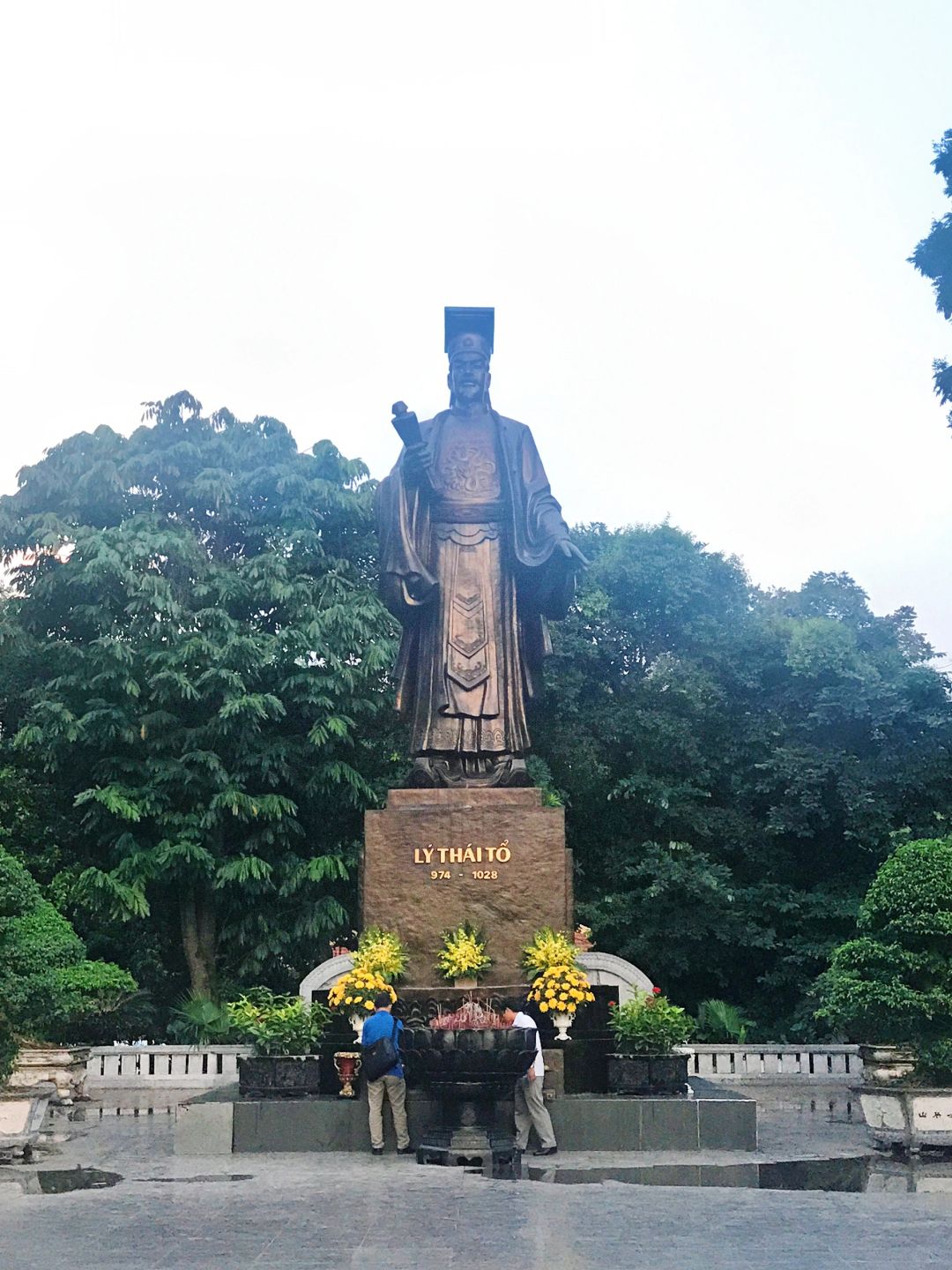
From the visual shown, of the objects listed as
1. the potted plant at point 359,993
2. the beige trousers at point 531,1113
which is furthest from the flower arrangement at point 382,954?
the beige trousers at point 531,1113

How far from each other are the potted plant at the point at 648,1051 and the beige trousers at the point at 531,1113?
83cm

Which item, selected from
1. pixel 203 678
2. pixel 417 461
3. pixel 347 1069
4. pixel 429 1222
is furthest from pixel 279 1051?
pixel 203 678

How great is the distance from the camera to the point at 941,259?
722 inches

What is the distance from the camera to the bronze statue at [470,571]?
11258mm

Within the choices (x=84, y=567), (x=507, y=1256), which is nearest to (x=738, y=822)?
(x=84, y=567)

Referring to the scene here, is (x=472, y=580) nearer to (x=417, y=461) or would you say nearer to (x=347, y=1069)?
(x=417, y=461)

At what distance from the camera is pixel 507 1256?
5.76 m

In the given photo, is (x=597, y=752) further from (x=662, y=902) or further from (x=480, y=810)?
(x=480, y=810)

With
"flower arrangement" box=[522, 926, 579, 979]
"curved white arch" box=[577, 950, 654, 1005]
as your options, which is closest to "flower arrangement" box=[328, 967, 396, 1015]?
"flower arrangement" box=[522, 926, 579, 979]

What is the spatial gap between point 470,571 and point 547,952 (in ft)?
10.6

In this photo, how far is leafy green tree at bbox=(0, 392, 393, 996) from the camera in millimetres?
18516

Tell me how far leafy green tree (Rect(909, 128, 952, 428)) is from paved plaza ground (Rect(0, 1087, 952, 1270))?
1210cm

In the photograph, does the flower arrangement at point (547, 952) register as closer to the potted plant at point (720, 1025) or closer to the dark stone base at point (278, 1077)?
the dark stone base at point (278, 1077)

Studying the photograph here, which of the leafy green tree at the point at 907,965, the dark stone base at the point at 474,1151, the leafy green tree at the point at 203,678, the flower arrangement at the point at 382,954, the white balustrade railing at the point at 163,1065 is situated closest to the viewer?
the dark stone base at the point at 474,1151
